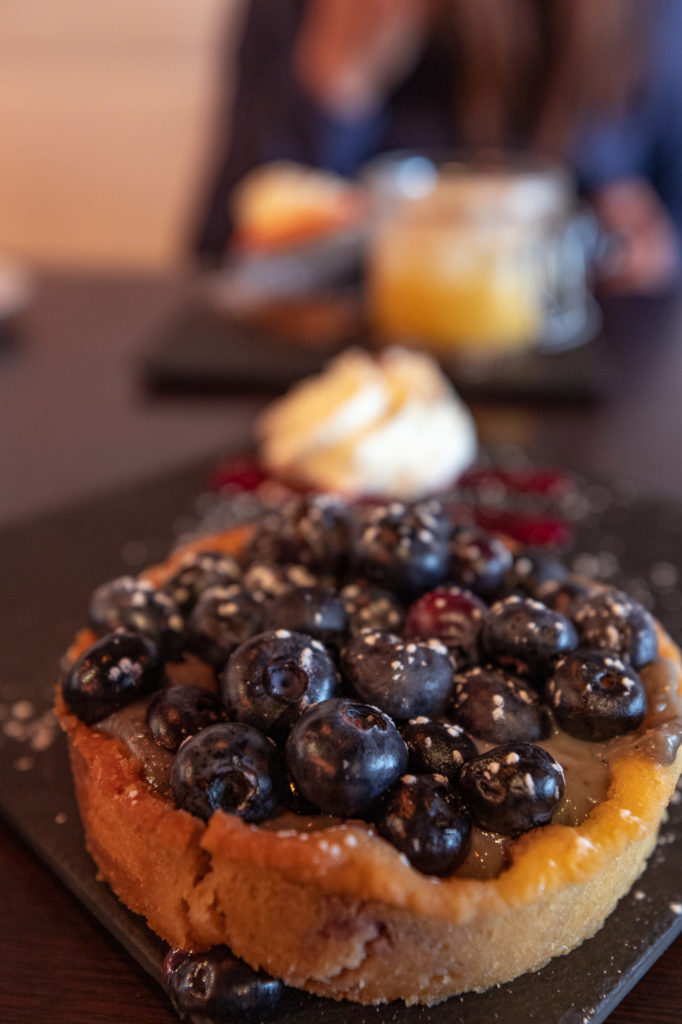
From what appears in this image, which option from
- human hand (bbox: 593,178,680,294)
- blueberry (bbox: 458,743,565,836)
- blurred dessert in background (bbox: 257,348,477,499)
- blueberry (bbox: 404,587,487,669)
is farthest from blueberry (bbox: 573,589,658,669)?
human hand (bbox: 593,178,680,294)

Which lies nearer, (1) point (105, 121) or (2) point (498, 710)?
(2) point (498, 710)

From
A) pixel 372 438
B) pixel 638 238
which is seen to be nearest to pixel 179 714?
pixel 372 438

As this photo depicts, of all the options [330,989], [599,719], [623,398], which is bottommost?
[623,398]

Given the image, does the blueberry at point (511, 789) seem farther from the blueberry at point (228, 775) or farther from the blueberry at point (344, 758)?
the blueberry at point (228, 775)

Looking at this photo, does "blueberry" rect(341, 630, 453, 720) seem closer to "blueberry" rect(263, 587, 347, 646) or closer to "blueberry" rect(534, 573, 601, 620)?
"blueberry" rect(263, 587, 347, 646)

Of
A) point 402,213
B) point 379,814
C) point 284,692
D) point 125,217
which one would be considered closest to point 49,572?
point 284,692

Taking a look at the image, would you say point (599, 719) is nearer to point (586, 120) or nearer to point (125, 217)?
point (586, 120)

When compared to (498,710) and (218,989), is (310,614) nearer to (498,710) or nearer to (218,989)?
(498,710)
